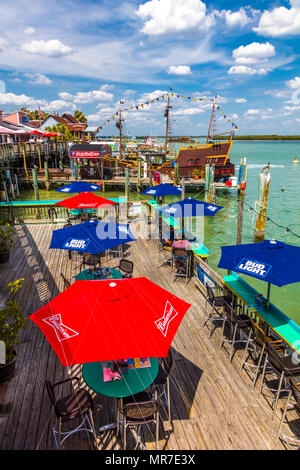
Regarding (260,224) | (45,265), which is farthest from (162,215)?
(260,224)

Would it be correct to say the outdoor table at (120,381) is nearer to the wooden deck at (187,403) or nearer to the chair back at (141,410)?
the chair back at (141,410)

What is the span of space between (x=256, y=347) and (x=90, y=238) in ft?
13.4

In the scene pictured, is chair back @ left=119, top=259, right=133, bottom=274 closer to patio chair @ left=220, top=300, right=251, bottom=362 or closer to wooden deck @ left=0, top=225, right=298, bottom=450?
wooden deck @ left=0, top=225, right=298, bottom=450

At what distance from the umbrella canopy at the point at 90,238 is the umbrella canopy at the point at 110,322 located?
7.19 ft

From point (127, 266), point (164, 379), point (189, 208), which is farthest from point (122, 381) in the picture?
point (189, 208)

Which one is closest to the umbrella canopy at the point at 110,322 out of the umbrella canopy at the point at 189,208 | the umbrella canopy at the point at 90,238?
the umbrella canopy at the point at 90,238

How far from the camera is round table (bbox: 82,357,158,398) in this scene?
3840mm

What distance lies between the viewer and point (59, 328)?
3562 mm

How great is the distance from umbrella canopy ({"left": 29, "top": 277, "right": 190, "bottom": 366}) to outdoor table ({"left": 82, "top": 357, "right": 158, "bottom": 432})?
2.91 feet

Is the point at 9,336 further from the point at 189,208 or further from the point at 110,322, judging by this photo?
the point at 189,208

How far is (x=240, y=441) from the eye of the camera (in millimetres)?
4086

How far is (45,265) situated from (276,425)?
7863 mm

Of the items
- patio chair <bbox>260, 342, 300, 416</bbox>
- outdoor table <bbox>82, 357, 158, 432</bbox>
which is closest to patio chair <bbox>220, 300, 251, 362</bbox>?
patio chair <bbox>260, 342, 300, 416</bbox>

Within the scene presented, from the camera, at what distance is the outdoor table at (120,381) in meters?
3.84
